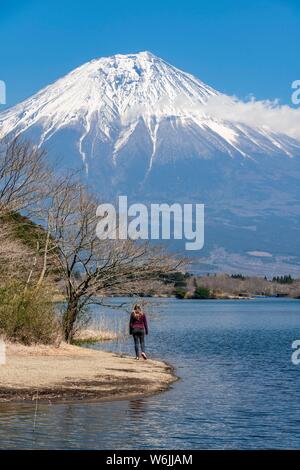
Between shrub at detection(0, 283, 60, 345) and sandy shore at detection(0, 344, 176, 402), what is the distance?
0.46 metres

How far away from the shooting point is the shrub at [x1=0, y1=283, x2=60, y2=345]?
24.9 m

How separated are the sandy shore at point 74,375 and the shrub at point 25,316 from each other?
1.51 ft

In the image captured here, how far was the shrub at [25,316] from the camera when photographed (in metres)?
24.9

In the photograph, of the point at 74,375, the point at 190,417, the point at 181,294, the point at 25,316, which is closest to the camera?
the point at 190,417

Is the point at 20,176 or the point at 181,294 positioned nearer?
the point at 20,176

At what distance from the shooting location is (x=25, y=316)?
988 inches

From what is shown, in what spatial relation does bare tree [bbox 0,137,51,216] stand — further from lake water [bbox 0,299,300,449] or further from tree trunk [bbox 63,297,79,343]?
lake water [bbox 0,299,300,449]

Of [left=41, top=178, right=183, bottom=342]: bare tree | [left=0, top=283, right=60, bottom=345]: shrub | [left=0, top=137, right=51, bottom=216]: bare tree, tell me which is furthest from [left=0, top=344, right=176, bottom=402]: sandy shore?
[left=0, top=137, right=51, bottom=216]: bare tree

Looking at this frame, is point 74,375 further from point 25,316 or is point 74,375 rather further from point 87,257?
point 87,257

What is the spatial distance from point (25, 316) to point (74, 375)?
466 centimetres

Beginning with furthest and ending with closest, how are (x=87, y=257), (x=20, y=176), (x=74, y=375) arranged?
(x=20, y=176) → (x=87, y=257) → (x=74, y=375)

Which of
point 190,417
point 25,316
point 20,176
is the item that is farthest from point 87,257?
point 190,417

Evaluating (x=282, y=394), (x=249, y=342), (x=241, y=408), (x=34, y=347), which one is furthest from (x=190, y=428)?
(x=249, y=342)
